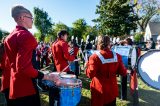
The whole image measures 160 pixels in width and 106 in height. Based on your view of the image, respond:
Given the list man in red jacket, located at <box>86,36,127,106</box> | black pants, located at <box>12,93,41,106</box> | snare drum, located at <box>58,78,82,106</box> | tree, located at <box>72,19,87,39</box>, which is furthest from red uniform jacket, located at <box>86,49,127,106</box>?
tree, located at <box>72,19,87,39</box>

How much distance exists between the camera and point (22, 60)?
10.8 feet

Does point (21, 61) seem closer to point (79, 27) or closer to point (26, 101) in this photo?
point (26, 101)

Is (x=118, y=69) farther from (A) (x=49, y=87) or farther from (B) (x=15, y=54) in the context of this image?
(B) (x=15, y=54)

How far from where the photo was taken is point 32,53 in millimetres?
3520

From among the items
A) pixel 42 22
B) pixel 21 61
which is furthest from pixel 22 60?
pixel 42 22

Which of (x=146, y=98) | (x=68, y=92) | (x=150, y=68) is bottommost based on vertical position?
(x=146, y=98)

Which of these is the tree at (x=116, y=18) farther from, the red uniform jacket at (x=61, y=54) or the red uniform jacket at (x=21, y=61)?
the red uniform jacket at (x=21, y=61)

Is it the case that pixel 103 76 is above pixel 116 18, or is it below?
below

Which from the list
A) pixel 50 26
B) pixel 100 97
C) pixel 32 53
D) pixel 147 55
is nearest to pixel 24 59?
pixel 32 53

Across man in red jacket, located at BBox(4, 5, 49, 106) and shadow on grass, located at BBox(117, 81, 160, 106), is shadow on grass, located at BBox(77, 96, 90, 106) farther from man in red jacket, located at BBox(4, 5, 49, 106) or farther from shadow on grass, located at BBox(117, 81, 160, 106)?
man in red jacket, located at BBox(4, 5, 49, 106)

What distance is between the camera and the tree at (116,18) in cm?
4816

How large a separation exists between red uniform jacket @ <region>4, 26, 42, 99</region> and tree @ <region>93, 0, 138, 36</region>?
147 ft

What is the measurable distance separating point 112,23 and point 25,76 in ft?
150

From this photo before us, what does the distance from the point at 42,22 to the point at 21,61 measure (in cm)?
10025
